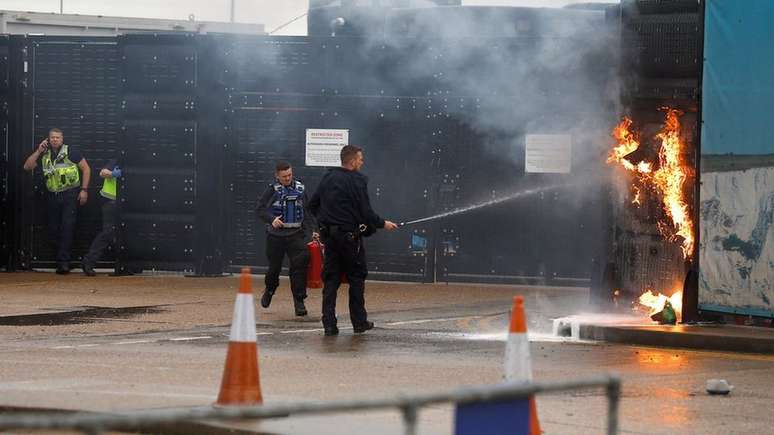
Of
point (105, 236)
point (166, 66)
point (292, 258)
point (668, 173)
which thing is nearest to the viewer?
point (668, 173)

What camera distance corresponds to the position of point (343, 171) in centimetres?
1359

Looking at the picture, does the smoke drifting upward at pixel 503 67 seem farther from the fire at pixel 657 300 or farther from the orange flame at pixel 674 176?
the fire at pixel 657 300

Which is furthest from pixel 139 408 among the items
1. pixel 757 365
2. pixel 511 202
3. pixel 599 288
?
pixel 511 202

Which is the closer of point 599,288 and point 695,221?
point 695,221

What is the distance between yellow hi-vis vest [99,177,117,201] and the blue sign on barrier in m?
15.6

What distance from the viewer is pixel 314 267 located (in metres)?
15.7

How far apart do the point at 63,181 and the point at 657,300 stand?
31.1 ft

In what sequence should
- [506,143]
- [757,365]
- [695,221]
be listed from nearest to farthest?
1. [757,365]
2. [695,221]
3. [506,143]

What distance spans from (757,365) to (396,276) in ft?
30.1

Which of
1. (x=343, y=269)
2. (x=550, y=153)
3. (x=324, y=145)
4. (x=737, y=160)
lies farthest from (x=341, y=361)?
(x=324, y=145)

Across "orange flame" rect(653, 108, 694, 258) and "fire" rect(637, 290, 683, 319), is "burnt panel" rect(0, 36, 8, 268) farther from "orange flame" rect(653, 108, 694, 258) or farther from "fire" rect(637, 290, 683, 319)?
"orange flame" rect(653, 108, 694, 258)

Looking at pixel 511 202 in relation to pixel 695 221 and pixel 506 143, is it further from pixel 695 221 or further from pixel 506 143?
pixel 695 221

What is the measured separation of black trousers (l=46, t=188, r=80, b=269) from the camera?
20984 mm

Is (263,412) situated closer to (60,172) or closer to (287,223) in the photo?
(287,223)
